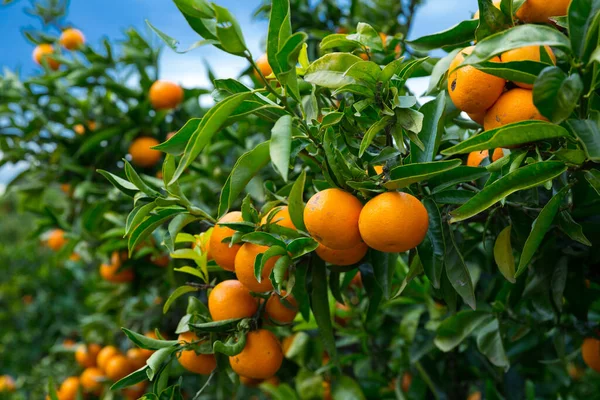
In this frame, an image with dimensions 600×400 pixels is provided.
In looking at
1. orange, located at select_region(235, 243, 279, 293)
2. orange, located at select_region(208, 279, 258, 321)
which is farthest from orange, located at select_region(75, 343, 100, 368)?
orange, located at select_region(235, 243, 279, 293)

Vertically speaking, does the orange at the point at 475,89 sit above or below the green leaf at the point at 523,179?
above

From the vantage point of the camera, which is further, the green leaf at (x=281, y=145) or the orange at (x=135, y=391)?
the orange at (x=135, y=391)

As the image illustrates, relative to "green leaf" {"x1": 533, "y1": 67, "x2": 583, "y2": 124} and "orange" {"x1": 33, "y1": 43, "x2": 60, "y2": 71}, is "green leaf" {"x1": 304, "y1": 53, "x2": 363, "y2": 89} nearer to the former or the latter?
"green leaf" {"x1": 533, "y1": 67, "x2": 583, "y2": 124}

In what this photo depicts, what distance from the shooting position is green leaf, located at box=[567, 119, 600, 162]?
0.58 metres

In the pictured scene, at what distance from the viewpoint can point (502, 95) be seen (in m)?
0.72

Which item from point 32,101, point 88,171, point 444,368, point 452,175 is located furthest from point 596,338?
point 32,101

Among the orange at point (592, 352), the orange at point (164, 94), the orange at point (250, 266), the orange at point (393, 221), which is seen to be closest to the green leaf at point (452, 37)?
the orange at point (393, 221)

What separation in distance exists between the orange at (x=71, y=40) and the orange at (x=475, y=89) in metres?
1.64

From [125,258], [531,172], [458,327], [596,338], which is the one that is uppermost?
[531,172]

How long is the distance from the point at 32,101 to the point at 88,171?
35 centimetres

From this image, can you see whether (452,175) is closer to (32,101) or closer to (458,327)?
(458,327)

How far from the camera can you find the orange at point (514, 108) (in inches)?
26.8

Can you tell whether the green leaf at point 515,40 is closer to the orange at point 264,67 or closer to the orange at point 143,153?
the orange at point 264,67

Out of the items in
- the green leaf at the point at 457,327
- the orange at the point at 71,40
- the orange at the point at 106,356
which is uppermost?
the orange at the point at 71,40
